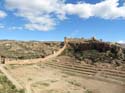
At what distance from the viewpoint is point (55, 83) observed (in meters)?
25.9

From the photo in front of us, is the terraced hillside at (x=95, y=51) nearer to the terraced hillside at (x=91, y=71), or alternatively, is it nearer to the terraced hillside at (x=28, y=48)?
the terraced hillside at (x=91, y=71)

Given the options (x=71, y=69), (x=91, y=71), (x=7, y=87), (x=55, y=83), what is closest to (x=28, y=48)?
(x=71, y=69)

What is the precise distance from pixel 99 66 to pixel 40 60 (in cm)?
912

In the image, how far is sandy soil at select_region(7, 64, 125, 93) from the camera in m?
23.3

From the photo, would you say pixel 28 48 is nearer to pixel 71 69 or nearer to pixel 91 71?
pixel 71 69

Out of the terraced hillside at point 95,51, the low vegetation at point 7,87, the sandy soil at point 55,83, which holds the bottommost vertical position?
the sandy soil at point 55,83

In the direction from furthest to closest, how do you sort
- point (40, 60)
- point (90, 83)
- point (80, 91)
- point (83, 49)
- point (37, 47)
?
point (37, 47) < point (83, 49) < point (40, 60) < point (90, 83) < point (80, 91)

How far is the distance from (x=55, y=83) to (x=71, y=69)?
24.2 feet

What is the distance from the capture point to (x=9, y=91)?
1902 cm

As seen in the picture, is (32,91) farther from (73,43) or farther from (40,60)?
(73,43)

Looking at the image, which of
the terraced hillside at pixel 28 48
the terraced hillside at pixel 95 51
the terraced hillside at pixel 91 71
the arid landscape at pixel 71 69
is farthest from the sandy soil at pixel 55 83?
the terraced hillside at pixel 28 48

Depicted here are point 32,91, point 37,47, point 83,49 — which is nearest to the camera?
point 32,91

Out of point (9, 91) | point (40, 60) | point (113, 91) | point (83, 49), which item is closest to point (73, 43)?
point (83, 49)

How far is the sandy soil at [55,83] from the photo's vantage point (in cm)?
2334
